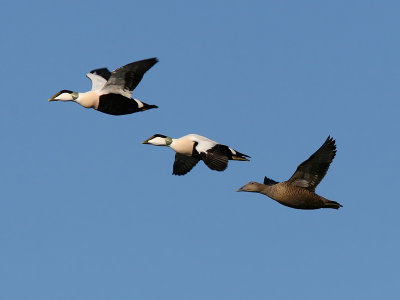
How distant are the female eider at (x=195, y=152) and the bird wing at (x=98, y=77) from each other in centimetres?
262

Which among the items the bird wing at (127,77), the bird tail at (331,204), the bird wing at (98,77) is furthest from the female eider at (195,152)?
the bird wing at (98,77)

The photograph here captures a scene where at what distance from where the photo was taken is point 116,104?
20.3 meters

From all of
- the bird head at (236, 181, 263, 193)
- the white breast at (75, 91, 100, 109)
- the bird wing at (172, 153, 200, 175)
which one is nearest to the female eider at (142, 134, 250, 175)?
the bird wing at (172, 153, 200, 175)

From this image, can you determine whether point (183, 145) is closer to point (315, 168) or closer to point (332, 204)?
point (315, 168)

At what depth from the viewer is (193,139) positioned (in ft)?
64.4

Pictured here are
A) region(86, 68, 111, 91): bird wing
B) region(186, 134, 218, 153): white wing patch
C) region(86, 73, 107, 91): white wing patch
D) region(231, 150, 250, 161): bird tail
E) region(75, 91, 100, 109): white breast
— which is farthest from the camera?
region(86, 68, 111, 91): bird wing

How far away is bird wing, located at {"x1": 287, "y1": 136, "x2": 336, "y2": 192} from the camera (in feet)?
58.7

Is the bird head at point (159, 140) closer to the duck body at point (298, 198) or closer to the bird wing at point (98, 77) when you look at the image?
the bird wing at point (98, 77)

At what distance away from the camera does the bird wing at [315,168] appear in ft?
58.7

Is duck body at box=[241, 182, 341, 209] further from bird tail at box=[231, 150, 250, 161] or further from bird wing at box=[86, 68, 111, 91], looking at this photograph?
bird wing at box=[86, 68, 111, 91]

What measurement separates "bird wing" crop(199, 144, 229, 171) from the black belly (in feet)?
8.14

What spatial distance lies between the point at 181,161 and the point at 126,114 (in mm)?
1890

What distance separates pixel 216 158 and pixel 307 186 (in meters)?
A: 1.95

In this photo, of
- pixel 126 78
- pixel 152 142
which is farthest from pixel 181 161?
pixel 126 78
